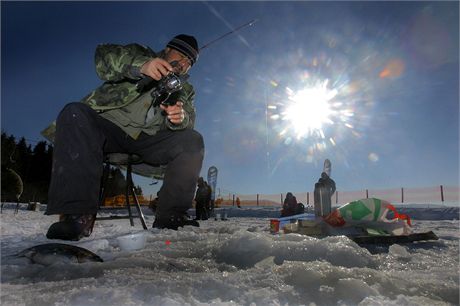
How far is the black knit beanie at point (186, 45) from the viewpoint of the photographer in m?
3.29

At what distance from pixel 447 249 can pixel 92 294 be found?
9.38 ft

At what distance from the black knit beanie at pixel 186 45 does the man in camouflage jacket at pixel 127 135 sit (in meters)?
0.01

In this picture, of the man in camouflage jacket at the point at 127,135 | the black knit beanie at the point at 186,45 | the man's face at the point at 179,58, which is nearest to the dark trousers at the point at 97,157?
the man in camouflage jacket at the point at 127,135

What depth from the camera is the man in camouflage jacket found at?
2283 mm

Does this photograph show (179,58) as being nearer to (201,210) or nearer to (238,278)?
(238,278)

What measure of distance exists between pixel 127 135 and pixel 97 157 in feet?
2.11

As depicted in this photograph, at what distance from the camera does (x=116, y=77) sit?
2744mm

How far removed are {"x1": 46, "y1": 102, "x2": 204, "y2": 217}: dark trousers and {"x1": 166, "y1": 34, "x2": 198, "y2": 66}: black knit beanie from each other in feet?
2.77

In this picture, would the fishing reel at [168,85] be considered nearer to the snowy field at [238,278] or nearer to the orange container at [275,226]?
the snowy field at [238,278]

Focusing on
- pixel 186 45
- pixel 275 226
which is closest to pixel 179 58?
pixel 186 45

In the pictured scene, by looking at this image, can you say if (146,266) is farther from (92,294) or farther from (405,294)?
(405,294)

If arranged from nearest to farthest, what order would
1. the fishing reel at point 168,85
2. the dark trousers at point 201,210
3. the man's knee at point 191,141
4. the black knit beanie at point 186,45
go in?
the fishing reel at point 168,85 → the man's knee at point 191,141 → the black knit beanie at point 186,45 → the dark trousers at point 201,210

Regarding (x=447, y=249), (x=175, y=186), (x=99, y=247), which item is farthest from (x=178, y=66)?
(x=447, y=249)

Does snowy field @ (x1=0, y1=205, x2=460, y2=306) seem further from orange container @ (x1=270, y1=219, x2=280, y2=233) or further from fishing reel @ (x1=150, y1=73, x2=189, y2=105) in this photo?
orange container @ (x1=270, y1=219, x2=280, y2=233)
